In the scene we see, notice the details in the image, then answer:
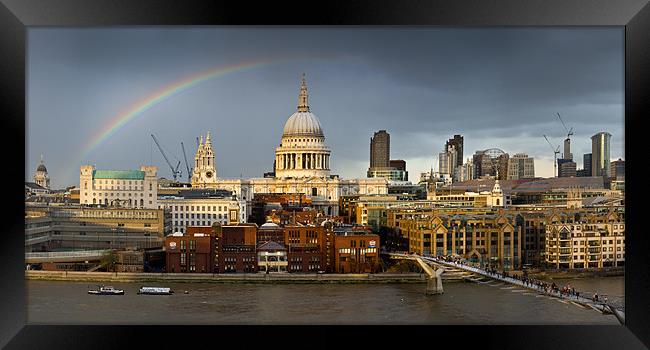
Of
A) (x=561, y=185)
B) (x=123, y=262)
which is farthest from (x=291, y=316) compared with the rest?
(x=561, y=185)

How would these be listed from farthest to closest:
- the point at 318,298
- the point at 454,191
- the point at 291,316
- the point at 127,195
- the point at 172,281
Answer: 1. the point at 454,191
2. the point at 127,195
3. the point at 172,281
4. the point at 318,298
5. the point at 291,316

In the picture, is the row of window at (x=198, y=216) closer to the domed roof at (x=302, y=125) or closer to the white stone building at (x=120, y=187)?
the white stone building at (x=120, y=187)

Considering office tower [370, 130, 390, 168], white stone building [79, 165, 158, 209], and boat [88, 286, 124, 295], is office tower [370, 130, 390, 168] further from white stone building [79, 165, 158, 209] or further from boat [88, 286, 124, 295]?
boat [88, 286, 124, 295]

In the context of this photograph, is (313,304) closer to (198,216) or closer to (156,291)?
(156,291)

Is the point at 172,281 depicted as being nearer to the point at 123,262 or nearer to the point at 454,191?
the point at 123,262

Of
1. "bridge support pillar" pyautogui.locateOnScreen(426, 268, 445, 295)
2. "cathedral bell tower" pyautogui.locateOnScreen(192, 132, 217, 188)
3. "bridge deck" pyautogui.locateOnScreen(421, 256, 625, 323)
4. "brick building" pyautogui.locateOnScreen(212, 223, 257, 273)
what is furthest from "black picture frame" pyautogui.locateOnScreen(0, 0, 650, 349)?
"cathedral bell tower" pyautogui.locateOnScreen(192, 132, 217, 188)

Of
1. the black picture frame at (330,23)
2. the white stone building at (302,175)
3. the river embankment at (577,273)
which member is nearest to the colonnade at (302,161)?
the white stone building at (302,175)
